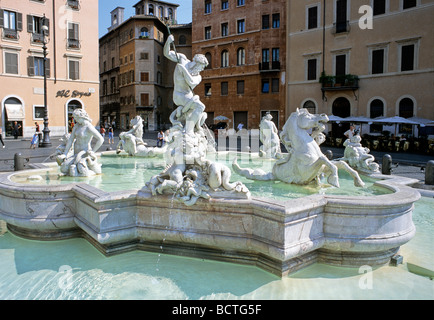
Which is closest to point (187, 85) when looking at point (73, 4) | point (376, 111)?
point (376, 111)

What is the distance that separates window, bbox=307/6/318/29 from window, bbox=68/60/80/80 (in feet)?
65.2

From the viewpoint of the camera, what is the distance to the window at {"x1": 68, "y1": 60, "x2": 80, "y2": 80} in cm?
3228

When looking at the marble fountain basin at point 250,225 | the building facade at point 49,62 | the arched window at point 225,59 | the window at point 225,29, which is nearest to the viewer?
the marble fountain basin at point 250,225

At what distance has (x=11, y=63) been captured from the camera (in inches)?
1147

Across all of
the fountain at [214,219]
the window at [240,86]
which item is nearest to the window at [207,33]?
the window at [240,86]

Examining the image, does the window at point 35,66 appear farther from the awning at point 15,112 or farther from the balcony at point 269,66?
the balcony at point 269,66

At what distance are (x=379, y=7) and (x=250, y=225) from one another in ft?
85.6

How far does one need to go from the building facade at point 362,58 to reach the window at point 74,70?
719 inches

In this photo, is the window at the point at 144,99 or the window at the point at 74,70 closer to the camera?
the window at the point at 74,70

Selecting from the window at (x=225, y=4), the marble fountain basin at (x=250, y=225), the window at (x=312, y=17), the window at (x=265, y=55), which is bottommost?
the marble fountain basin at (x=250, y=225)

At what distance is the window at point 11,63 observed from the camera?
28.9 metres

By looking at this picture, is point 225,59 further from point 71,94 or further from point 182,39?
point 71,94

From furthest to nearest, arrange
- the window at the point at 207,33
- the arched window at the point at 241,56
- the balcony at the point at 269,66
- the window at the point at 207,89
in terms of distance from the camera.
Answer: the window at the point at 207,89 → the window at the point at 207,33 → the arched window at the point at 241,56 → the balcony at the point at 269,66

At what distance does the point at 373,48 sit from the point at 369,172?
21754 mm
